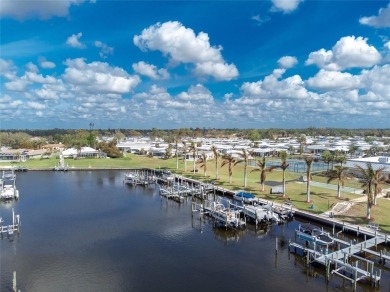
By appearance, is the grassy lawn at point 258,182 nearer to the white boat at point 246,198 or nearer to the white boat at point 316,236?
the white boat at point 246,198

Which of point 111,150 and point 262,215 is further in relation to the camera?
point 111,150

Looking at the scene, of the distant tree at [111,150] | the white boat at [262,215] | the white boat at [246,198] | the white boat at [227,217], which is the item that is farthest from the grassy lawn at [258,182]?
the white boat at [227,217]

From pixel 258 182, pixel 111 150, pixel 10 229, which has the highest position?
pixel 111 150

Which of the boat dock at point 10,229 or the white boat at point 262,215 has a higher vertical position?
the white boat at point 262,215

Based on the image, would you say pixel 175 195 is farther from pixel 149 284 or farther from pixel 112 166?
pixel 112 166

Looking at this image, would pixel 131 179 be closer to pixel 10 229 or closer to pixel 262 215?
pixel 10 229

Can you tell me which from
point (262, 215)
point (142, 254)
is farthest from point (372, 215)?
point (142, 254)

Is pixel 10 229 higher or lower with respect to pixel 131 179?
lower
